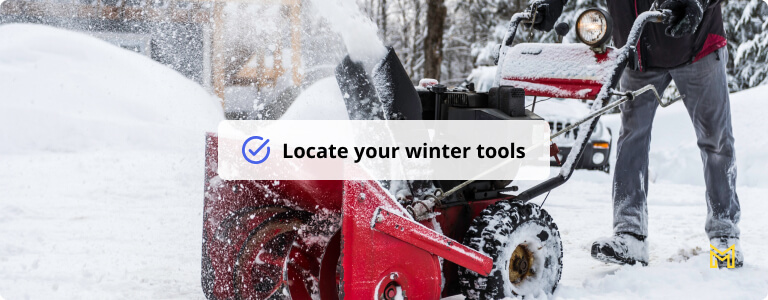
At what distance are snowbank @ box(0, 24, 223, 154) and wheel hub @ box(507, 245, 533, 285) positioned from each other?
6081 mm

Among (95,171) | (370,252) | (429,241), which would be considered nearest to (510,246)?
(429,241)

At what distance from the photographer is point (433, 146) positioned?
2.69 m

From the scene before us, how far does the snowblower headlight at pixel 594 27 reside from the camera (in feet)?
9.82

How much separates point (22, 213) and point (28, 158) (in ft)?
8.53

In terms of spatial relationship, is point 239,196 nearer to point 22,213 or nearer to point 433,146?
point 433,146

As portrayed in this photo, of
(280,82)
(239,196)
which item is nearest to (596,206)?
(239,196)

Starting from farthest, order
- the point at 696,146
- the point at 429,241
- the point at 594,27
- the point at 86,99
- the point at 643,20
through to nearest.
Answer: the point at 86,99
the point at 696,146
the point at 643,20
the point at 594,27
the point at 429,241

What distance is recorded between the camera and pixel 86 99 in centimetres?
923

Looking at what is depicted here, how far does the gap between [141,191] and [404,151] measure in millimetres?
3844

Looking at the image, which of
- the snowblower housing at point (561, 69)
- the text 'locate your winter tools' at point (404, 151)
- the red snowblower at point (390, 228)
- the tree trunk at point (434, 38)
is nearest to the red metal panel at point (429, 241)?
the red snowblower at point (390, 228)

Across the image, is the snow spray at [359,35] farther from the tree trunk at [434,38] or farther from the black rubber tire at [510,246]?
the tree trunk at [434,38]

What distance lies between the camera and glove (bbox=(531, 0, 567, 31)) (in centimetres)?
355

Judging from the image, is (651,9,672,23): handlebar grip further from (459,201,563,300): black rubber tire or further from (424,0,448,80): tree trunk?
(424,0,448,80): tree trunk

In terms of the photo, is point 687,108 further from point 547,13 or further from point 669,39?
point 547,13
